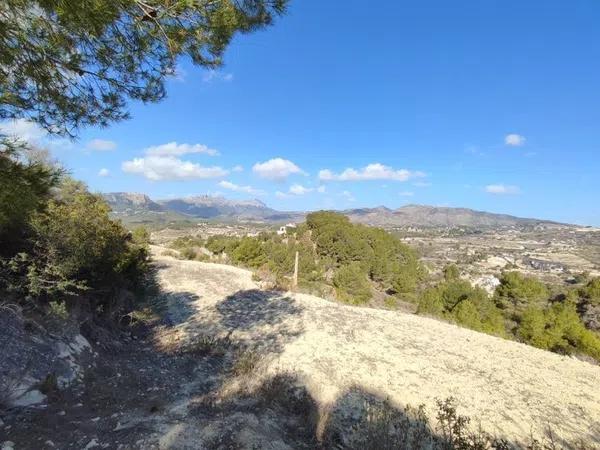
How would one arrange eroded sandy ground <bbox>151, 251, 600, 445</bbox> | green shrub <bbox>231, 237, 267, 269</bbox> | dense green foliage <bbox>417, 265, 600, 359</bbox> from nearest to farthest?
eroded sandy ground <bbox>151, 251, 600, 445</bbox> → dense green foliage <bbox>417, 265, 600, 359</bbox> → green shrub <bbox>231, 237, 267, 269</bbox>

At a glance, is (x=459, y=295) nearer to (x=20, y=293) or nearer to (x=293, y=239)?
(x=293, y=239)

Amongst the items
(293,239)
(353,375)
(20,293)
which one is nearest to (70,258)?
(20,293)

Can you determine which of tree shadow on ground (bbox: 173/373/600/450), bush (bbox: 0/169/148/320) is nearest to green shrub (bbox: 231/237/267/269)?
bush (bbox: 0/169/148/320)

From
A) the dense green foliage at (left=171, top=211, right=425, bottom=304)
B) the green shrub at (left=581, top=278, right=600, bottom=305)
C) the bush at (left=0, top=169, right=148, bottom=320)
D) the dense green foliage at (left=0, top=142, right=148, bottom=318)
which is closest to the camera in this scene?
the dense green foliage at (left=0, top=142, right=148, bottom=318)

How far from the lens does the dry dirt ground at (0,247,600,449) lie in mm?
4297

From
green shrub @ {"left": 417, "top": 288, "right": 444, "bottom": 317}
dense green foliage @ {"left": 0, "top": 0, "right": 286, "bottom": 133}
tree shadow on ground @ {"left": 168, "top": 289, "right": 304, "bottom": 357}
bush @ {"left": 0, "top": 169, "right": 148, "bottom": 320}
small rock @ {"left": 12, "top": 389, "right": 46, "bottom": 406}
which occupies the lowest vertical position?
green shrub @ {"left": 417, "top": 288, "right": 444, "bottom": 317}

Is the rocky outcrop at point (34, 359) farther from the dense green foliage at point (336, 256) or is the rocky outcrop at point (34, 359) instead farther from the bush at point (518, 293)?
the bush at point (518, 293)

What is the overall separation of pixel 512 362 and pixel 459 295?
419 inches

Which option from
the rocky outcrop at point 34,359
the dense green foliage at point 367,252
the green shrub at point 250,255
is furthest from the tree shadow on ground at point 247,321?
the dense green foliage at point 367,252

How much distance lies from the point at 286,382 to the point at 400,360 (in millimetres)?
2815

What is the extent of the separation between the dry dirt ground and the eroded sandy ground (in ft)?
0.11

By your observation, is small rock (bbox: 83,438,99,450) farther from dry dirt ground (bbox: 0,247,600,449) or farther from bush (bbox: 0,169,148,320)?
bush (bbox: 0,169,148,320)

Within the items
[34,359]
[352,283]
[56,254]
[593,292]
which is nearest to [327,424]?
[34,359]

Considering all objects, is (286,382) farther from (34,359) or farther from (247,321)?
(247,321)
